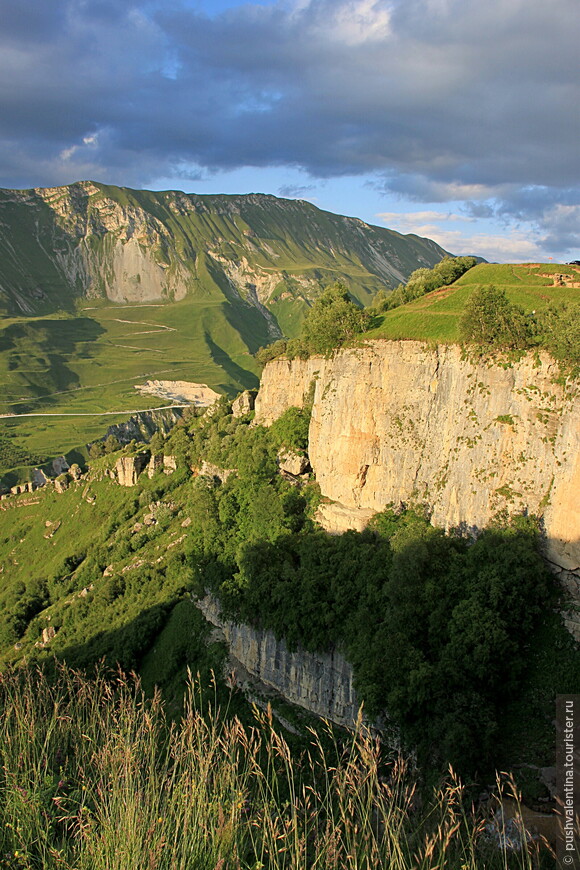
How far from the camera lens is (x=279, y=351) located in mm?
40094

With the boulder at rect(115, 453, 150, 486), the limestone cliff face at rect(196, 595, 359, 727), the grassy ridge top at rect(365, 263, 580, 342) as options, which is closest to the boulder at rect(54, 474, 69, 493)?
the boulder at rect(115, 453, 150, 486)

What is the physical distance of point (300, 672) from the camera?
24.5 m

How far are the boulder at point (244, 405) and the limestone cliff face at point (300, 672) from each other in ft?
67.8

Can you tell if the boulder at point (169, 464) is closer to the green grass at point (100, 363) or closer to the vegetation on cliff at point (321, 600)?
the vegetation on cliff at point (321, 600)

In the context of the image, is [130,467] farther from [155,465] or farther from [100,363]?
[100,363]

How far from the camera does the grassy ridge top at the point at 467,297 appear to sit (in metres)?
27.8

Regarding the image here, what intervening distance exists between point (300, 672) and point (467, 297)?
1910 cm

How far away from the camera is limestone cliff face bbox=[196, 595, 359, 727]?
22.9 m

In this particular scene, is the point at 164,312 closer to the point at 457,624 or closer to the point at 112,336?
the point at 112,336

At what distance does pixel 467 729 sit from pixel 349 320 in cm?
2024

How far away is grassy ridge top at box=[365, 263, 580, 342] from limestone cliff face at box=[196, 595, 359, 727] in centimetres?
1458

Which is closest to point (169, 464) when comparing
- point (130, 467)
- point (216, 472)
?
point (130, 467)

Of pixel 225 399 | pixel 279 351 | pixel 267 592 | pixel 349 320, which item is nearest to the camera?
pixel 267 592

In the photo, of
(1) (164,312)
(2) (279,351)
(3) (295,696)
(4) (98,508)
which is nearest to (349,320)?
(2) (279,351)
